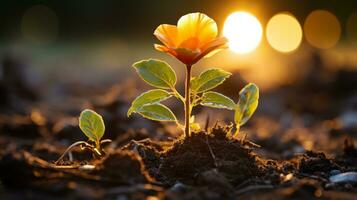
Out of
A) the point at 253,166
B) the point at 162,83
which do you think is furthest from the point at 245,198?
the point at 162,83

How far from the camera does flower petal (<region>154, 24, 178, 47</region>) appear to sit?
295 cm

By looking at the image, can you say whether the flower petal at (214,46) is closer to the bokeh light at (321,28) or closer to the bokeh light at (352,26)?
the bokeh light at (321,28)

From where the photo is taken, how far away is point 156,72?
118 inches

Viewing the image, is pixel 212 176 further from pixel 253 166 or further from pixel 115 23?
pixel 115 23

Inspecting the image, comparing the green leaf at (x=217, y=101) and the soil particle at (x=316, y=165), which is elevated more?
the green leaf at (x=217, y=101)

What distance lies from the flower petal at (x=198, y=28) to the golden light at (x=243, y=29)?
18.8m

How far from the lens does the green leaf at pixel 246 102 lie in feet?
10.2

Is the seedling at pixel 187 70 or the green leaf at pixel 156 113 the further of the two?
the green leaf at pixel 156 113

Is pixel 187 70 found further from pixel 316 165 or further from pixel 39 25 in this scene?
pixel 39 25

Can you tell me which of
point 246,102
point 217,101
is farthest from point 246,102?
point 217,101

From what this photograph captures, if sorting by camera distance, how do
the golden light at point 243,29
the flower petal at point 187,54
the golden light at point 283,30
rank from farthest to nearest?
1. the golden light at point 283,30
2. the golden light at point 243,29
3. the flower petal at point 187,54

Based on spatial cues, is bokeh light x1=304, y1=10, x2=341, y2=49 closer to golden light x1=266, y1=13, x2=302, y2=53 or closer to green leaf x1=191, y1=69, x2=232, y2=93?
golden light x1=266, y1=13, x2=302, y2=53

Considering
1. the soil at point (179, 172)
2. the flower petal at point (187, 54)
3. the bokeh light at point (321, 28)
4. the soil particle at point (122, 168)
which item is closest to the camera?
the soil at point (179, 172)

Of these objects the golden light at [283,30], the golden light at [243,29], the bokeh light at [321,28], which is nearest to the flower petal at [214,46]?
the bokeh light at [321,28]
